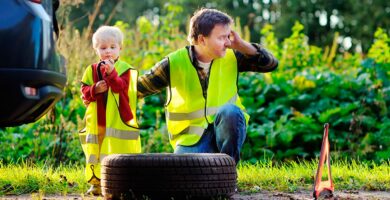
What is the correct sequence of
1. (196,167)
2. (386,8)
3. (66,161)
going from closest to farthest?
(196,167) < (66,161) < (386,8)

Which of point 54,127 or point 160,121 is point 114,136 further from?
point 160,121

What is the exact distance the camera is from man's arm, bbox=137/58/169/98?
4.84 m

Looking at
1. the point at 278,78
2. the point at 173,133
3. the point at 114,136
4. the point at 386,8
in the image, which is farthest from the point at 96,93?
the point at 386,8

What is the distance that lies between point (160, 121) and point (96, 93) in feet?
11.9

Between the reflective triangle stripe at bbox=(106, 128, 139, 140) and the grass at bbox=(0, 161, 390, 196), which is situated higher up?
the reflective triangle stripe at bbox=(106, 128, 139, 140)

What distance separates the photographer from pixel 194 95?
15.6 feet

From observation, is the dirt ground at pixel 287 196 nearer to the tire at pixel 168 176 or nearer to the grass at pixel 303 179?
the grass at pixel 303 179

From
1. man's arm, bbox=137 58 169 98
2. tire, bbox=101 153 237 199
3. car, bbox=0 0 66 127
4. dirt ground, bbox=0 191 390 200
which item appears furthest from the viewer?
man's arm, bbox=137 58 169 98

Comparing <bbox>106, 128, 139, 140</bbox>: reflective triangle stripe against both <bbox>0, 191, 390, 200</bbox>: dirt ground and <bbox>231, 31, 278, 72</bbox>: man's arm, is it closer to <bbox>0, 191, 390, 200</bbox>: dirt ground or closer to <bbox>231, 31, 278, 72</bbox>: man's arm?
<bbox>0, 191, 390, 200</bbox>: dirt ground

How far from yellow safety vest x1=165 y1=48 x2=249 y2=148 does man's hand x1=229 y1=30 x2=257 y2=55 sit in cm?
16

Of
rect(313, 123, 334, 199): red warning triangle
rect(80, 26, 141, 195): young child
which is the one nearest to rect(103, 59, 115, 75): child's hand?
rect(80, 26, 141, 195): young child

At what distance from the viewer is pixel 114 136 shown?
4.57 meters

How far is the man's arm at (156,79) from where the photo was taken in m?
4.84

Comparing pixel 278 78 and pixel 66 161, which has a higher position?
pixel 278 78
